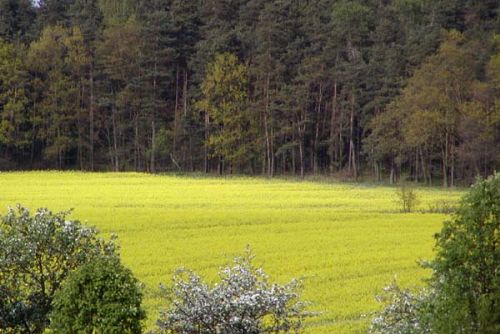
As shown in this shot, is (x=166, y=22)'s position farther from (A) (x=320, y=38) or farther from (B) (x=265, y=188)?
(B) (x=265, y=188)

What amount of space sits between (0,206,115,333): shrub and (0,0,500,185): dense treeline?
48.8 metres

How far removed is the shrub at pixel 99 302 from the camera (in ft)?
24.0

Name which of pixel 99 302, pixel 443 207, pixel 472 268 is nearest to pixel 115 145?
pixel 443 207

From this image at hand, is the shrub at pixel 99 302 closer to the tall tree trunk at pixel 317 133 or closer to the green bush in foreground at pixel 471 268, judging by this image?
the green bush in foreground at pixel 471 268

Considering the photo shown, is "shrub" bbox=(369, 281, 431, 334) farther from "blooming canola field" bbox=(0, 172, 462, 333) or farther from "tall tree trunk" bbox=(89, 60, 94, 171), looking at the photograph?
"tall tree trunk" bbox=(89, 60, 94, 171)

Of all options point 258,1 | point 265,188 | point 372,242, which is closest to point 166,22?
point 258,1

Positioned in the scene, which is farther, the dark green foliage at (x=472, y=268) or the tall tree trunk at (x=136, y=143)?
the tall tree trunk at (x=136, y=143)

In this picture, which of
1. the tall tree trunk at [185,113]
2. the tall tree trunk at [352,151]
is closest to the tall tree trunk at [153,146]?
the tall tree trunk at [185,113]

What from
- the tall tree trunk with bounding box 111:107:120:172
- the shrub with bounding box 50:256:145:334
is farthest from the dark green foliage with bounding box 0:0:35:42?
the shrub with bounding box 50:256:145:334

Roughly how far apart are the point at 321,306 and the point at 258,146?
5253 cm

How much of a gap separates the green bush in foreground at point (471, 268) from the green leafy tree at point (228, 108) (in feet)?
195

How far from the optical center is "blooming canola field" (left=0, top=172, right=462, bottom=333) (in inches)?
674

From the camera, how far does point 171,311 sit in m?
8.55

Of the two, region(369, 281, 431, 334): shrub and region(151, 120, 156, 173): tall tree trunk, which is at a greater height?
region(151, 120, 156, 173): tall tree trunk
